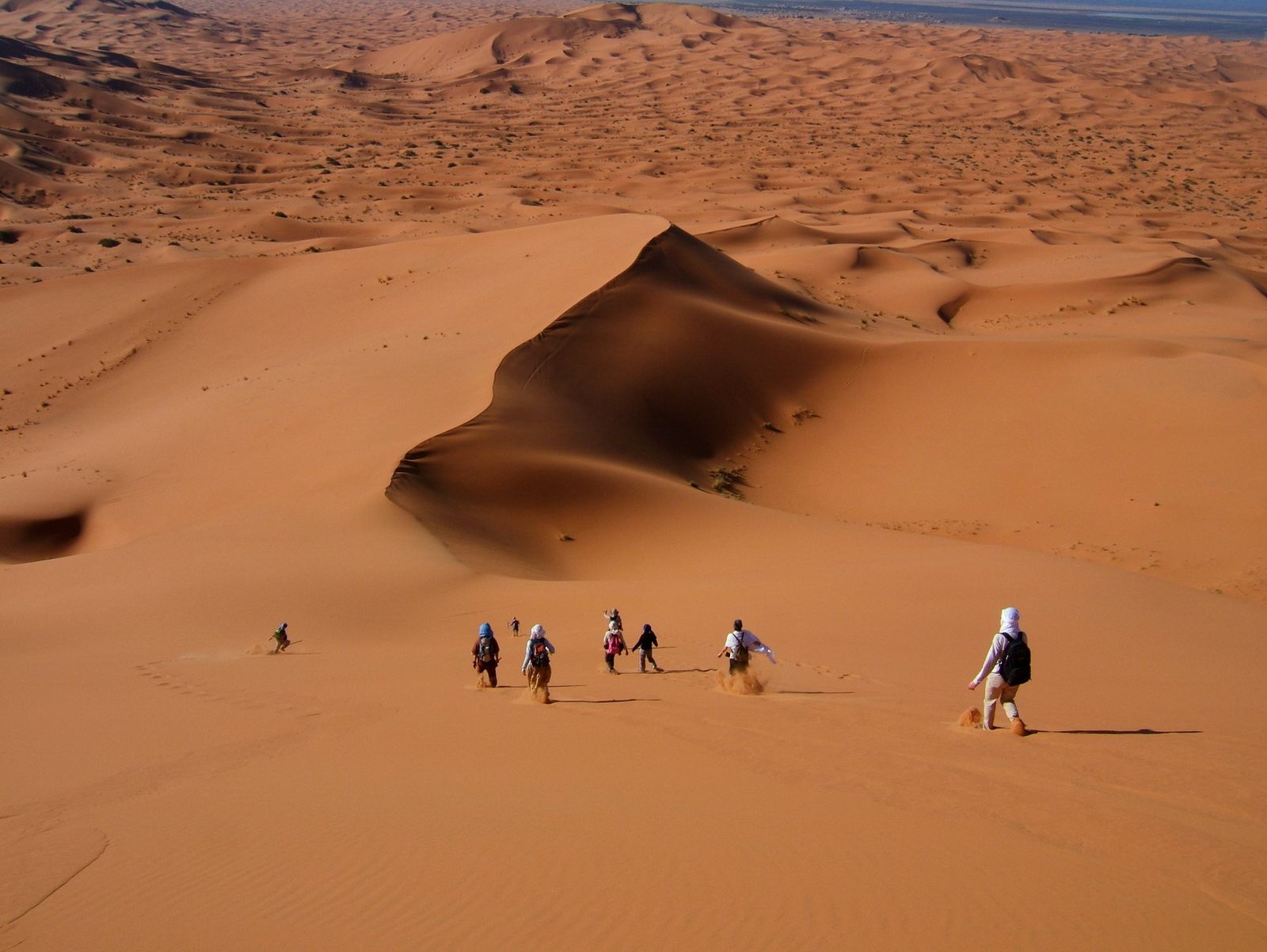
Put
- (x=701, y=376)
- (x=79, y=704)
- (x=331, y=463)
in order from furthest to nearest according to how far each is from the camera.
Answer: (x=701, y=376)
(x=331, y=463)
(x=79, y=704)

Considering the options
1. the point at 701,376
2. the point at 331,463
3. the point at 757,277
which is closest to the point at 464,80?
the point at 757,277

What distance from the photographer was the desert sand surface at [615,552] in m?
5.54

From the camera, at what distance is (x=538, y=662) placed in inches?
382

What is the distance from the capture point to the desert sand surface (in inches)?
218

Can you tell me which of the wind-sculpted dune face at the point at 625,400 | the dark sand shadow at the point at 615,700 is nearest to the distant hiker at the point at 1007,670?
the dark sand shadow at the point at 615,700

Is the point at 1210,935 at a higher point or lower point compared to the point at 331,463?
lower

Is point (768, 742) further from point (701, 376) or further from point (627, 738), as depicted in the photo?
point (701, 376)

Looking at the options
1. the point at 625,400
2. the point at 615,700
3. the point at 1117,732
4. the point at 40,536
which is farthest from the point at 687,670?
the point at 625,400

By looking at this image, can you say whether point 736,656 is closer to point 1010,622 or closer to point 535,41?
point 1010,622

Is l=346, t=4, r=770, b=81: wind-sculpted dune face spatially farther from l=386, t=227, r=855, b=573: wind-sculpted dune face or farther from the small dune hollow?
the small dune hollow

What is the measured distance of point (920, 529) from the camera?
19875mm

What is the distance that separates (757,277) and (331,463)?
16.2 m

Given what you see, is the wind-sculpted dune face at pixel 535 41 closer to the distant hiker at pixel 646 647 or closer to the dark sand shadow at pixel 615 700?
the distant hiker at pixel 646 647

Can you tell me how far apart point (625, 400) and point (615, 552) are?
682 cm
